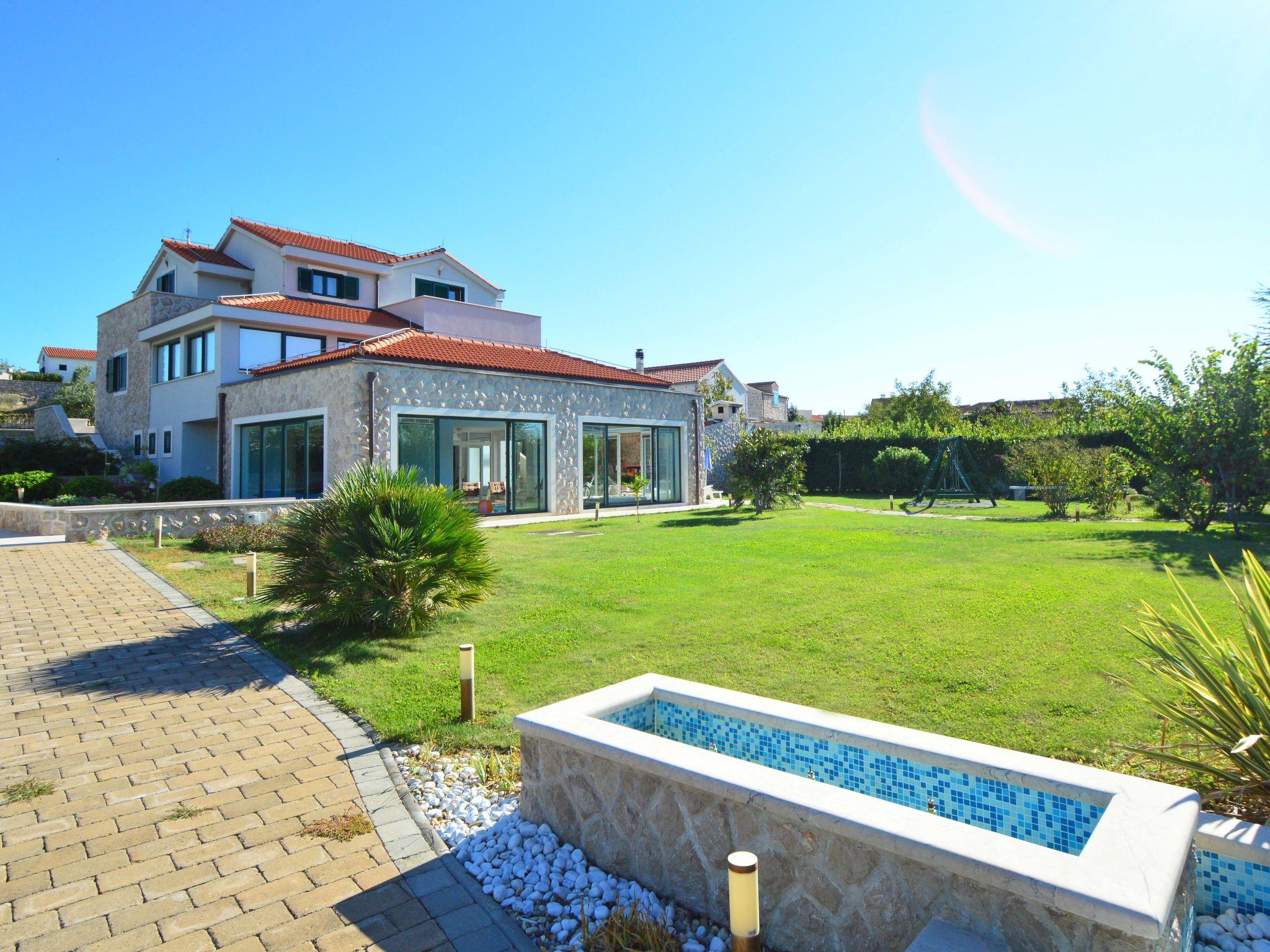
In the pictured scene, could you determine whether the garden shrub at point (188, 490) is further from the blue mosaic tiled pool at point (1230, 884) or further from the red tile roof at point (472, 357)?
the blue mosaic tiled pool at point (1230, 884)

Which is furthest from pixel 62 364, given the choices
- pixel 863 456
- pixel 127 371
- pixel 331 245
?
pixel 863 456

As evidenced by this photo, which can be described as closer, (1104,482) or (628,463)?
(1104,482)

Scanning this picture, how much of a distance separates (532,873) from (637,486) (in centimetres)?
1877

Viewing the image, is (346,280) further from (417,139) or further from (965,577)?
(965,577)

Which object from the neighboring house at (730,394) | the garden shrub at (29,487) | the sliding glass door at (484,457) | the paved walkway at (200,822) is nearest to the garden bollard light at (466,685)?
the paved walkway at (200,822)

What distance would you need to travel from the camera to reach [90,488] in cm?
2373

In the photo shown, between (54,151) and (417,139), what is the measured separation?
49.5ft

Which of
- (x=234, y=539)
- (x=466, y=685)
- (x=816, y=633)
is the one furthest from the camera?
(x=234, y=539)

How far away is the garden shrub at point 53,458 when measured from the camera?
2898 centimetres

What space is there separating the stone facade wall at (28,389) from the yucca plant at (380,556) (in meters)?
57.9

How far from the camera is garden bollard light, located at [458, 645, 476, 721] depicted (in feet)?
18.9

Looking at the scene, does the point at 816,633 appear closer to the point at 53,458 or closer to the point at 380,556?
the point at 380,556

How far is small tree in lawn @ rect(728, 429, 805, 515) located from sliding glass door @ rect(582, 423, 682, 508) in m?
3.53

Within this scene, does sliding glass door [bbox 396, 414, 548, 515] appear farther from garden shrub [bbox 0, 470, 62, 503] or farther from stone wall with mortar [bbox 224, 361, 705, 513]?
garden shrub [bbox 0, 470, 62, 503]
